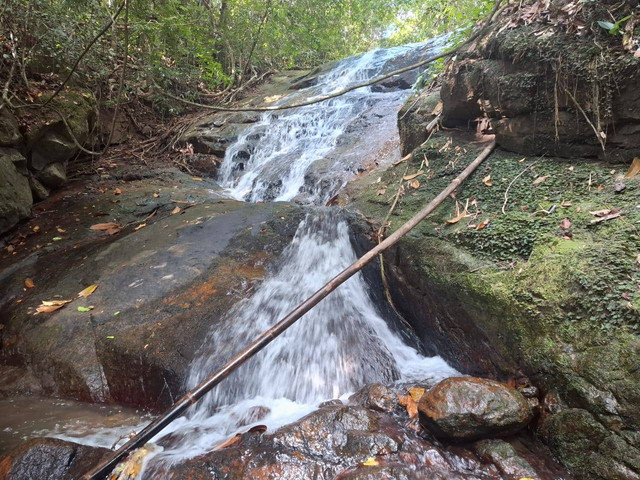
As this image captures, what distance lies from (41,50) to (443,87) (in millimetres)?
6799

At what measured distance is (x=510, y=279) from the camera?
8.48 ft

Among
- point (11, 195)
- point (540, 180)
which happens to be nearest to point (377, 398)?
point (540, 180)

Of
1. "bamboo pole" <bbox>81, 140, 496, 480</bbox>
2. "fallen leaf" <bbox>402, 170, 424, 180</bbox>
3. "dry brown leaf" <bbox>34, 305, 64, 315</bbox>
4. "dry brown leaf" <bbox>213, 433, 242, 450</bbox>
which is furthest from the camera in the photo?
"fallen leaf" <bbox>402, 170, 424, 180</bbox>

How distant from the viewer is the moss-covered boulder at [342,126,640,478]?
6.59 ft

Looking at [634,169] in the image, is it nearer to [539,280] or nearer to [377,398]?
[539,280]

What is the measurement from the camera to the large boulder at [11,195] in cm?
515

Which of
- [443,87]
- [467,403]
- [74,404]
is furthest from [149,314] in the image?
[443,87]

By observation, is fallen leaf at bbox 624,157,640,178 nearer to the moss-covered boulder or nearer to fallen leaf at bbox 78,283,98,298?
the moss-covered boulder

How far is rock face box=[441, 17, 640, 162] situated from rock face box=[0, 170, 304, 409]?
301 cm

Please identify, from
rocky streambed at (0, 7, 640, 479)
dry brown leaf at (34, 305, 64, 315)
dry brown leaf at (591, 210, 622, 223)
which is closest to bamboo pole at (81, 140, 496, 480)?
rocky streambed at (0, 7, 640, 479)

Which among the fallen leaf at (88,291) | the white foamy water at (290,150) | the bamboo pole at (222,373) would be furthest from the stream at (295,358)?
the white foamy water at (290,150)

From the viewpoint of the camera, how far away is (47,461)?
2318 millimetres

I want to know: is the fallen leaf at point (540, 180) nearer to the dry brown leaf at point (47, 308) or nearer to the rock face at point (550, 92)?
the rock face at point (550, 92)

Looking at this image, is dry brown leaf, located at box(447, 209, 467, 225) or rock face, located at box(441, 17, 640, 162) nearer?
rock face, located at box(441, 17, 640, 162)
